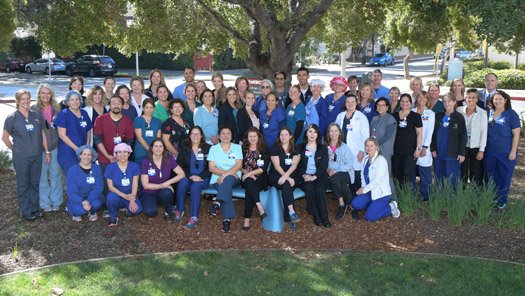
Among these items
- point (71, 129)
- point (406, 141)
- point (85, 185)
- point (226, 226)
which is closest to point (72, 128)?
point (71, 129)

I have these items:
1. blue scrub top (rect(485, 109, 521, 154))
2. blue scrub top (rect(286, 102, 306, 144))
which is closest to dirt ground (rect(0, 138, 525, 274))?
blue scrub top (rect(286, 102, 306, 144))

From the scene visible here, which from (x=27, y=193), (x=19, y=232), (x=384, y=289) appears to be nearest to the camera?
(x=384, y=289)

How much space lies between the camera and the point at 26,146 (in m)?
7.30

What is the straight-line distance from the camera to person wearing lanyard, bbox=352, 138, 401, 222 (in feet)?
23.8

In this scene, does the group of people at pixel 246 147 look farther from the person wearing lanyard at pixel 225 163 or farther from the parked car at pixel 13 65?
the parked car at pixel 13 65

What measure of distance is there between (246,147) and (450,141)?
3.13m

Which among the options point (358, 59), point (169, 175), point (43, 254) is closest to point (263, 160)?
point (169, 175)

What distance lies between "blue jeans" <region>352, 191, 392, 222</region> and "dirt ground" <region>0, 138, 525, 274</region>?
11 cm

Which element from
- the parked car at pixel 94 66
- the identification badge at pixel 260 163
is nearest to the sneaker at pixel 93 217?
the identification badge at pixel 260 163

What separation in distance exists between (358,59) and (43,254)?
60655 mm

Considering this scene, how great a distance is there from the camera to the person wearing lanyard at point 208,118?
25.8 feet

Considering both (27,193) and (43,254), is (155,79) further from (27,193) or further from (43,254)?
(43,254)

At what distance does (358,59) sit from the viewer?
63938mm

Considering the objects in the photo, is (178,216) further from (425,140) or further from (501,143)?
(501,143)
